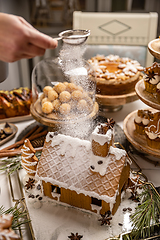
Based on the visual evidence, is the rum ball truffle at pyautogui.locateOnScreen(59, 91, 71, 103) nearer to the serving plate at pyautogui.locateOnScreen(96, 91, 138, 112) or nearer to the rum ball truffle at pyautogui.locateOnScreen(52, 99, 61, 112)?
the rum ball truffle at pyautogui.locateOnScreen(52, 99, 61, 112)

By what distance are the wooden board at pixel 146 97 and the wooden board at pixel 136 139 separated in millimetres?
205

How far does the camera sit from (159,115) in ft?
4.25

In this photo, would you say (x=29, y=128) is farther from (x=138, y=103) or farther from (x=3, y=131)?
(x=138, y=103)

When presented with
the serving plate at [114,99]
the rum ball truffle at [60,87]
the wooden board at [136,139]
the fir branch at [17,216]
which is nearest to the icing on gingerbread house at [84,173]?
the fir branch at [17,216]

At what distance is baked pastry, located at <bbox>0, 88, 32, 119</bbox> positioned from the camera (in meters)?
1.67

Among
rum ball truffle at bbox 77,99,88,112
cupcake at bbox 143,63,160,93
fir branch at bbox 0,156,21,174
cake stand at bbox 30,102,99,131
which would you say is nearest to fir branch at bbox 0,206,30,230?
fir branch at bbox 0,156,21,174

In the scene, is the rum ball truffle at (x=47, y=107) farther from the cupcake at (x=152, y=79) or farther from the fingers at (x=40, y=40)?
the fingers at (x=40, y=40)

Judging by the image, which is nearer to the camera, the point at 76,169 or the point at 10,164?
the point at 76,169

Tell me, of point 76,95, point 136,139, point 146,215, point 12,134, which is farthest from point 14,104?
point 146,215

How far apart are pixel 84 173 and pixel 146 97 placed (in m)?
0.52

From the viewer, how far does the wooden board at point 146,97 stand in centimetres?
119

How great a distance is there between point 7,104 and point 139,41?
1.35m

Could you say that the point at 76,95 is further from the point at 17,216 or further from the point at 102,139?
the point at 17,216

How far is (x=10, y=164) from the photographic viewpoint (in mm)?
1310
